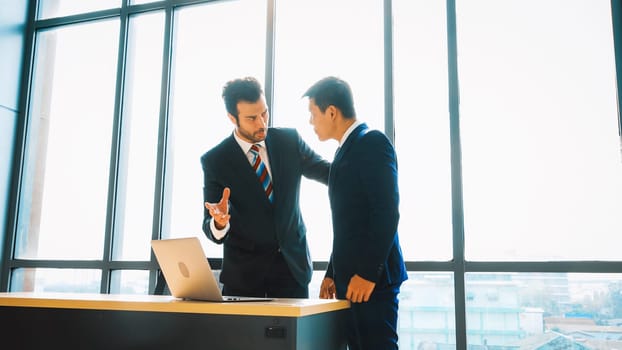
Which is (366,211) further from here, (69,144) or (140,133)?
(69,144)

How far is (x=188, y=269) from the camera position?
1.75 m

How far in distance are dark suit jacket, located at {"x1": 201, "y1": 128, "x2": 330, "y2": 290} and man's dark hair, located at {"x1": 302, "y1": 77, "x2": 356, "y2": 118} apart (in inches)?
18.7

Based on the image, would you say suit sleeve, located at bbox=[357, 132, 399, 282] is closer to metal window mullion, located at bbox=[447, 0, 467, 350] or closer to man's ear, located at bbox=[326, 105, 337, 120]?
man's ear, located at bbox=[326, 105, 337, 120]

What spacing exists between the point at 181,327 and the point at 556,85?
7.46 feet

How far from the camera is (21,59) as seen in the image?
412 cm

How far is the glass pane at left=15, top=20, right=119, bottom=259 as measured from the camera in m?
3.84

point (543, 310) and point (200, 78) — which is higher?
→ point (200, 78)

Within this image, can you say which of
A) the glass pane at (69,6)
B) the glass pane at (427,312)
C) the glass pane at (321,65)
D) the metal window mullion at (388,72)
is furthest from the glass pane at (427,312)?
the glass pane at (69,6)

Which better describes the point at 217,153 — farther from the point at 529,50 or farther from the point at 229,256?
the point at 529,50

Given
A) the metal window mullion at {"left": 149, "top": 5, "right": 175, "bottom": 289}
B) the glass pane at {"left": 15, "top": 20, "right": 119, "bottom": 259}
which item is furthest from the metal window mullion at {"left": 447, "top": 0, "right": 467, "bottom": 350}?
the glass pane at {"left": 15, "top": 20, "right": 119, "bottom": 259}

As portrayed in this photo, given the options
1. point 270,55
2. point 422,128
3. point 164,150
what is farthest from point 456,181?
point 164,150

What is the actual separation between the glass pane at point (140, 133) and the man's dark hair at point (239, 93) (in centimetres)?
133

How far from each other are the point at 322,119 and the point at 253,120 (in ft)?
1.55

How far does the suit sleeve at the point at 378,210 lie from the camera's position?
5.99ft
